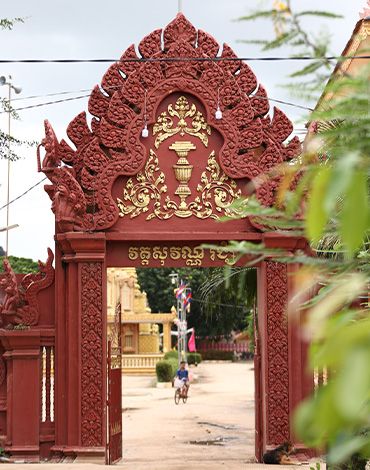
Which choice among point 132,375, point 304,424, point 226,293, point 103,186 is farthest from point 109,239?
point 132,375

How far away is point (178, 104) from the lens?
37.1ft

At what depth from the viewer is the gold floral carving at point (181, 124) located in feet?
37.0


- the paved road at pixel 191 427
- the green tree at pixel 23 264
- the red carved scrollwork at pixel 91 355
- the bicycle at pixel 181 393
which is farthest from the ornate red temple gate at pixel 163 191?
the green tree at pixel 23 264

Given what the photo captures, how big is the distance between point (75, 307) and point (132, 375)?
29.4 meters

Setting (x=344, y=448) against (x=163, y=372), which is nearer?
(x=344, y=448)

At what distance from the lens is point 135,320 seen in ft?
143

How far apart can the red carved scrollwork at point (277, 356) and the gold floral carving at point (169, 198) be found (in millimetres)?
968

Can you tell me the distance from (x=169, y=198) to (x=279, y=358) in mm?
2362

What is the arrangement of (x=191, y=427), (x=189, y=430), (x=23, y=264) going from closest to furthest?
(x=189, y=430) < (x=191, y=427) < (x=23, y=264)

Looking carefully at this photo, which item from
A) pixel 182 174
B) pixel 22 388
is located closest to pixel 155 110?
pixel 182 174

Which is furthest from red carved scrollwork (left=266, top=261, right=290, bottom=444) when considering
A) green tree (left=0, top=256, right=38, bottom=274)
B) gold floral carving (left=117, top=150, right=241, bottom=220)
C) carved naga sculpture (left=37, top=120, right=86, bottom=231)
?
green tree (left=0, top=256, right=38, bottom=274)

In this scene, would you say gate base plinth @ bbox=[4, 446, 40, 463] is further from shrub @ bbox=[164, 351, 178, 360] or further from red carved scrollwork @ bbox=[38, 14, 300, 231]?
shrub @ bbox=[164, 351, 178, 360]

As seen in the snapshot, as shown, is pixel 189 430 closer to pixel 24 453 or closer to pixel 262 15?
pixel 24 453

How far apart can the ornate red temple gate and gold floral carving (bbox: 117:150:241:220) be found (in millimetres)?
12
